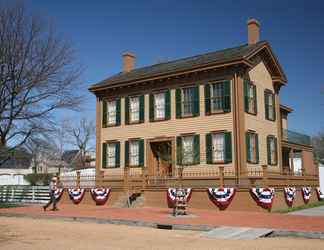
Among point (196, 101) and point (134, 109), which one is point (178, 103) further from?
point (134, 109)

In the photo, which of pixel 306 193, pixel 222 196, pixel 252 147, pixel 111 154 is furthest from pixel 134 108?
pixel 306 193

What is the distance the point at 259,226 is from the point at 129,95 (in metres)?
14.8

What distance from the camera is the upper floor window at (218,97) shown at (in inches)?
877

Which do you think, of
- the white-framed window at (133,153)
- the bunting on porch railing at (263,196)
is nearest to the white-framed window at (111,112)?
the white-framed window at (133,153)

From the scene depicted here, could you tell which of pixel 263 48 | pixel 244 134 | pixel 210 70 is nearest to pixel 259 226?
pixel 244 134

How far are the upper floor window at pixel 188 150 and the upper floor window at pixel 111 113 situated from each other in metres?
5.04

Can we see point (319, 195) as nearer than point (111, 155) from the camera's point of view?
Yes

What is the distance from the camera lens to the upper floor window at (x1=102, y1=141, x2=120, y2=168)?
86.6ft

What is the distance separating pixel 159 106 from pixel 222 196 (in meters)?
7.53

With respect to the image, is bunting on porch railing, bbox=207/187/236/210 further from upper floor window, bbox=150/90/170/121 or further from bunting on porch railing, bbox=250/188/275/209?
upper floor window, bbox=150/90/170/121

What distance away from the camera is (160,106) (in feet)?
82.2

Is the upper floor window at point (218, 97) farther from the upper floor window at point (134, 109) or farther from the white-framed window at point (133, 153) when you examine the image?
the white-framed window at point (133, 153)

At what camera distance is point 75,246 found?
9.88 m

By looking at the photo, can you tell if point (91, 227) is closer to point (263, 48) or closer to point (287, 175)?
point (287, 175)
